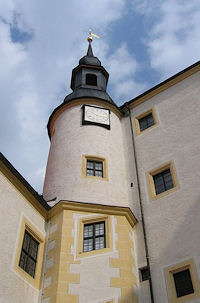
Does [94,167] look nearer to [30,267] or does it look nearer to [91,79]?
[30,267]

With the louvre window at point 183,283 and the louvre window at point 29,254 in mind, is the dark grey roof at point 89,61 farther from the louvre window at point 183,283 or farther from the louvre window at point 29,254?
the louvre window at point 183,283

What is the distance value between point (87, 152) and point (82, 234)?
4.59 metres

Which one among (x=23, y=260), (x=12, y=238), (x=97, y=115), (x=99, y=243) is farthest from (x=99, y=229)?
(x=97, y=115)

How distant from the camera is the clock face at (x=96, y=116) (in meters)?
19.3

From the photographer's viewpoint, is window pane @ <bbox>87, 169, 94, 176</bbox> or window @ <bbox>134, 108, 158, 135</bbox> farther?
window @ <bbox>134, 108, 158, 135</bbox>

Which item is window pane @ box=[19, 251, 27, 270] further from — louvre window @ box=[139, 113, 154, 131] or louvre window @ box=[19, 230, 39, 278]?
louvre window @ box=[139, 113, 154, 131]

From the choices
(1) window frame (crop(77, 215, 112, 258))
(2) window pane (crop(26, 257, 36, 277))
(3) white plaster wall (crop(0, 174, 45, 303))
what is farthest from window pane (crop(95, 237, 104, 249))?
(2) window pane (crop(26, 257, 36, 277))

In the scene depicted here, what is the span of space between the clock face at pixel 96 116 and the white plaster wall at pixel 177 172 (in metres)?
1.65

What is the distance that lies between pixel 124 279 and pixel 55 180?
18.7 feet

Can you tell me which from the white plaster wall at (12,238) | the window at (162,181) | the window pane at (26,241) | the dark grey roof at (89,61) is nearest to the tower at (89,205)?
the white plaster wall at (12,238)

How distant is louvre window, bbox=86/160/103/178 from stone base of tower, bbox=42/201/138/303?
7.30ft

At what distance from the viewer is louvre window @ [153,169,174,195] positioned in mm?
15738

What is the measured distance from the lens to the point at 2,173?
44.1 ft

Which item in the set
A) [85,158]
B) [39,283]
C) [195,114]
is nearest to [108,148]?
[85,158]
